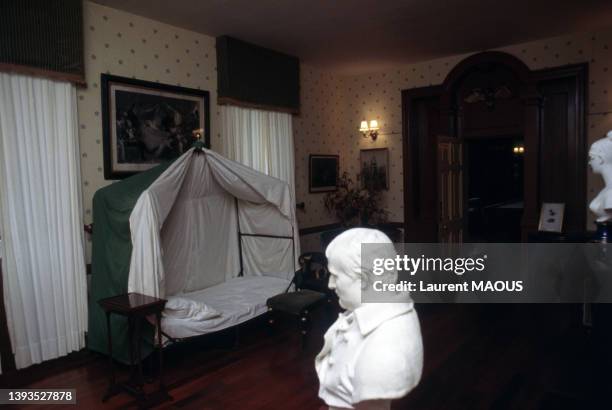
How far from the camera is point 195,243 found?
4438 millimetres

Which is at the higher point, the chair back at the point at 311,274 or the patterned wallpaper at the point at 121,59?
the patterned wallpaper at the point at 121,59

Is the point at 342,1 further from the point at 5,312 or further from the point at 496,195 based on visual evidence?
the point at 496,195

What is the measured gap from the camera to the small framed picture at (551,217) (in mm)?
5082

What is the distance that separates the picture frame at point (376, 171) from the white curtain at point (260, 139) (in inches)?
55.4

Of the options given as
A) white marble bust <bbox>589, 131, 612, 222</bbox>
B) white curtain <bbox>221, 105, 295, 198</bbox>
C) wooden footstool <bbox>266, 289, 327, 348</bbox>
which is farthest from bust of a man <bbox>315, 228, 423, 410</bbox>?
white curtain <bbox>221, 105, 295, 198</bbox>

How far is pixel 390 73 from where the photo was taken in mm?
6691

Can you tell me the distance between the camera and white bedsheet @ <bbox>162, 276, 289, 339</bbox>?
137 inches

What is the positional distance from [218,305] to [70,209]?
1.54 meters

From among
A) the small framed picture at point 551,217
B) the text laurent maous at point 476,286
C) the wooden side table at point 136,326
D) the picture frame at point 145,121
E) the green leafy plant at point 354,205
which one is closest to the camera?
the wooden side table at point 136,326

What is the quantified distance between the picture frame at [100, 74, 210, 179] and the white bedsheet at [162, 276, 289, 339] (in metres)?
1.43

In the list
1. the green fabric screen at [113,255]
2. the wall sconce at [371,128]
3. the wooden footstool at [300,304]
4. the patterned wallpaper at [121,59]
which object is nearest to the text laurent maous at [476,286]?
the wooden footstool at [300,304]

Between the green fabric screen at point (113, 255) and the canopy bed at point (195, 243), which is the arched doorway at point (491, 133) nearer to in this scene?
the canopy bed at point (195, 243)

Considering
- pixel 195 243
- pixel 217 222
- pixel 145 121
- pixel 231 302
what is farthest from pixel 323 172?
pixel 231 302

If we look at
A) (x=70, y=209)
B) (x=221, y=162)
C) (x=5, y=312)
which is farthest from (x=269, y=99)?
(x=5, y=312)
